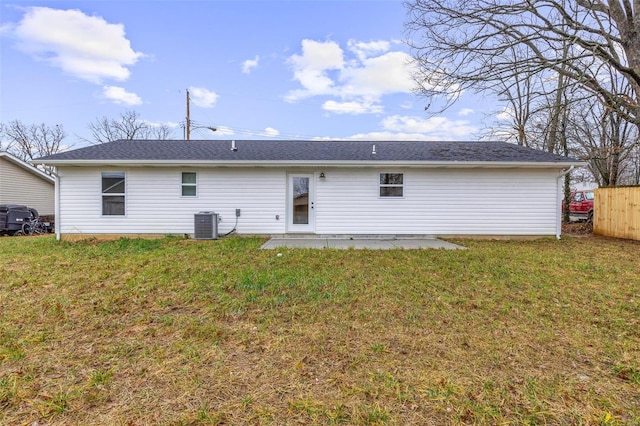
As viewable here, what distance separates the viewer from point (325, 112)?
1894 centimetres

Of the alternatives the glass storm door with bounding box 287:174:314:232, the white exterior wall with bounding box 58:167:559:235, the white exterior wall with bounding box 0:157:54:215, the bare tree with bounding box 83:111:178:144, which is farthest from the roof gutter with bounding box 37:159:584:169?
the bare tree with bounding box 83:111:178:144

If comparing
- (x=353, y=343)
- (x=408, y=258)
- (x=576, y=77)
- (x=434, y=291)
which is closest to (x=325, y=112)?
(x=576, y=77)

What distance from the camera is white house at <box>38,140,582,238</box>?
934 cm

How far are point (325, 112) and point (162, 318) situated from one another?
1732 centimetres

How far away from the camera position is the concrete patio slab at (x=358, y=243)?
8031 millimetres

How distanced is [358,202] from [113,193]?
771cm

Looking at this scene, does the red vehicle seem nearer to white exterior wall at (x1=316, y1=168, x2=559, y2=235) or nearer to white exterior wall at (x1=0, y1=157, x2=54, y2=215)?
white exterior wall at (x1=316, y1=168, x2=559, y2=235)

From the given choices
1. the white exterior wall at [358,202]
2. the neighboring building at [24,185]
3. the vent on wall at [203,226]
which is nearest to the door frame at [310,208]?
the white exterior wall at [358,202]

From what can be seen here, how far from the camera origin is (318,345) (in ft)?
9.41

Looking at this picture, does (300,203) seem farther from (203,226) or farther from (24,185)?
(24,185)

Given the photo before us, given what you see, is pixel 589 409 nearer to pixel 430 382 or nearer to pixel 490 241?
pixel 430 382

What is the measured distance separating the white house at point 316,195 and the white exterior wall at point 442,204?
0.11 ft

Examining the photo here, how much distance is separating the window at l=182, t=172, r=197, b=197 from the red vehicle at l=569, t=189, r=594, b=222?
18.1 m

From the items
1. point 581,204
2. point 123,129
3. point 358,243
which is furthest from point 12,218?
point 581,204
